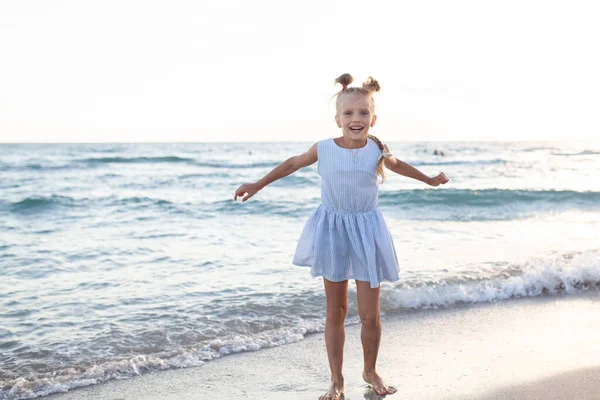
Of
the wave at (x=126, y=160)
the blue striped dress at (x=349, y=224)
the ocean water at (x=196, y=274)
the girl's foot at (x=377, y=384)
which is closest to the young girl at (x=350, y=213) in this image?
the blue striped dress at (x=349, y=224)

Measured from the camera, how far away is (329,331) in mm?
3268

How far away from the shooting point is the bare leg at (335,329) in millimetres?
3205

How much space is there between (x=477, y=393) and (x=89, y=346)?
2.76 metres

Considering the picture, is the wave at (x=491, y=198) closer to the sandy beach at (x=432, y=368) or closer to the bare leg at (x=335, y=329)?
the sandy beach at (x=432, y=368)

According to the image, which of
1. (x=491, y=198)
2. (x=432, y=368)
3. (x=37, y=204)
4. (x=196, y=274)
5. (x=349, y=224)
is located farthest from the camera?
(x=491, y=198)

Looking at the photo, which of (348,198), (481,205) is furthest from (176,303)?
(481,205)

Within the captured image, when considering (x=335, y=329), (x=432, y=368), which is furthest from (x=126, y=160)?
(x=335, y=329)

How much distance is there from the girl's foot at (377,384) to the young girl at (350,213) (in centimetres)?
24

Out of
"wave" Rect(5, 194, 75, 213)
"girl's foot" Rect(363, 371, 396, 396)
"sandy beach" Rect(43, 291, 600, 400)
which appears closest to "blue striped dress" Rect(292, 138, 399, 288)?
"girl's foot" Rect(363, 371, 396, 396)

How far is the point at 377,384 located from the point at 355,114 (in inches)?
60.4

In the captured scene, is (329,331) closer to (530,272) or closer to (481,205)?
(530,272)

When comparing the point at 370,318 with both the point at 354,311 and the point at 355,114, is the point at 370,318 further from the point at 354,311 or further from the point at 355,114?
the point at 354,311

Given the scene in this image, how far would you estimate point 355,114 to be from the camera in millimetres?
3004

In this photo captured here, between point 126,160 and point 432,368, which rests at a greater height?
point 126,160
